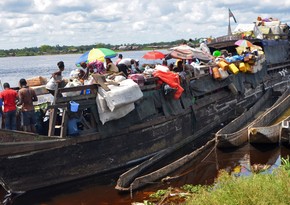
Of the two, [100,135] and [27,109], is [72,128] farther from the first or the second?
[27,109]

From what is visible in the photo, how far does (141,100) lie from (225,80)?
593 centimetres

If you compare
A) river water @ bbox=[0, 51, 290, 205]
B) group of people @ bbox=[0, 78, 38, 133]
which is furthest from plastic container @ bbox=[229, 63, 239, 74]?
group of people @ bbox=[0, 78, 38, 133]

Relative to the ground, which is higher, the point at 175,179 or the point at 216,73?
the point at 216,73

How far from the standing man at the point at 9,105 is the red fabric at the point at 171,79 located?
14.5ft

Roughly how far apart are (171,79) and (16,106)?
4.71 meters

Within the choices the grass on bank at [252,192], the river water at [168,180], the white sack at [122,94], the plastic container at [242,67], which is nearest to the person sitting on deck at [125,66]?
the white sack at [122,94]

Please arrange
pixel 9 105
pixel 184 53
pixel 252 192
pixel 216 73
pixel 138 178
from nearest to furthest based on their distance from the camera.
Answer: pixel 252 192 → pixel 138 178 → pixel 9 105 → pixel 184 53 → pixel 216 73

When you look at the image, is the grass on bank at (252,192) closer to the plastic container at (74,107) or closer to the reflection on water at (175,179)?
the reflection on water at (175,179)

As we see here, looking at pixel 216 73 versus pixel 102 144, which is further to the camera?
pixel 216 73

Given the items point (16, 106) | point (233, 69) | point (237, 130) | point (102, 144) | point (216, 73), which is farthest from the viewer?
point (233, 69)

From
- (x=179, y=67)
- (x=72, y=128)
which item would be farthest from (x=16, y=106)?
(x=179, y=67)

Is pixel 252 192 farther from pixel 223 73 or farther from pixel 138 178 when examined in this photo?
pixel 223 73

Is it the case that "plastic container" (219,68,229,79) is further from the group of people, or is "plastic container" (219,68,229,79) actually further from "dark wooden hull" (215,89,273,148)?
the group of people

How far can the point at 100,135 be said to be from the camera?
10242 mm
